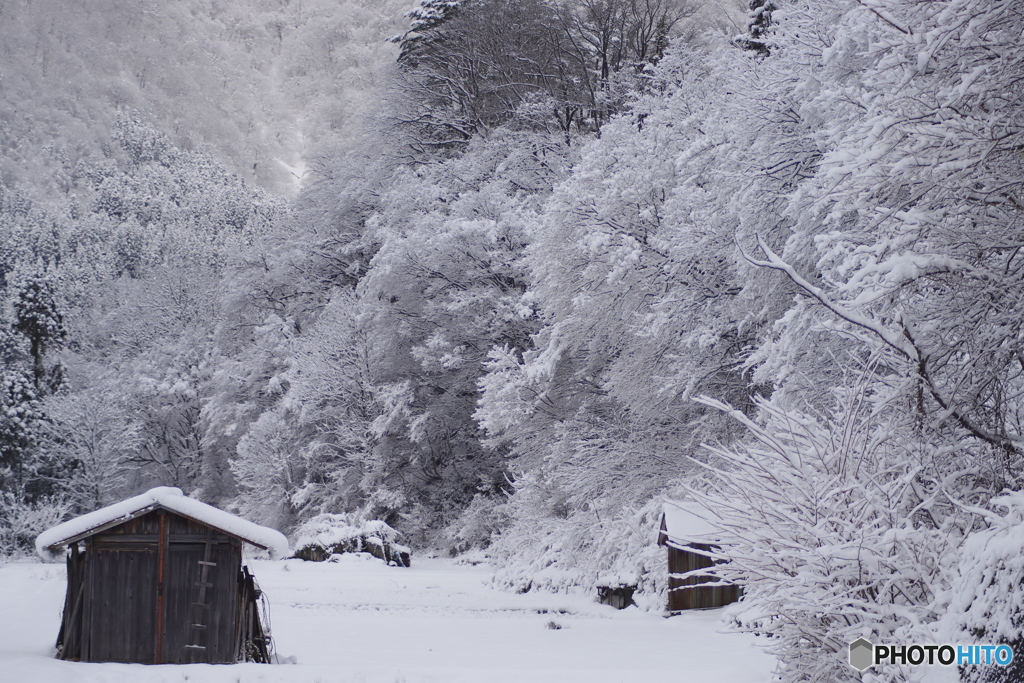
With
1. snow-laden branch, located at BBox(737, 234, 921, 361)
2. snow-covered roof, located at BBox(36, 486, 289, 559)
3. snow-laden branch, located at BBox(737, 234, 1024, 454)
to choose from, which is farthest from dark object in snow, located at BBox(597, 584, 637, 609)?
snow-laden branch, located at BBox(737, 234, 921, 361)

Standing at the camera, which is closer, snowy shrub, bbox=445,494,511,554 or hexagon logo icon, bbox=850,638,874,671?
hexagon logo icon, bbox=850,638,874,671

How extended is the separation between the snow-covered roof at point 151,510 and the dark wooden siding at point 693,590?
7126mm

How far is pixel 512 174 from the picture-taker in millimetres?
27641

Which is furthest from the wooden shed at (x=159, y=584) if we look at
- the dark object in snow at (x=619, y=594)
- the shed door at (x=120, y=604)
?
the dark object in snow at (x=619, y=594)

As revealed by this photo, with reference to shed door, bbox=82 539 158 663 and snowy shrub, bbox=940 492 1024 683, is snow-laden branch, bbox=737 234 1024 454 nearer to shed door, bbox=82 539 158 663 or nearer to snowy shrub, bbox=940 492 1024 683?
snowy shrub, bbox=940 492 1024 683

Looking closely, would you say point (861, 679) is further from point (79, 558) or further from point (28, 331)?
point (28, 331)

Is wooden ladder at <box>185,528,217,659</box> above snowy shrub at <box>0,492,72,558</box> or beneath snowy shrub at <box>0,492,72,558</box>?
beneath

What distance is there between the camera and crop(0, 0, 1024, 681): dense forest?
216 inches

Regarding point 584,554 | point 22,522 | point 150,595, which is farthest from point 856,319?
point 22,522

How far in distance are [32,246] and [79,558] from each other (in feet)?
173

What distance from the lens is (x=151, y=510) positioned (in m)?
12.1

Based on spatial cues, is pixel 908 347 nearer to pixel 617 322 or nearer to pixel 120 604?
pixel 120 604

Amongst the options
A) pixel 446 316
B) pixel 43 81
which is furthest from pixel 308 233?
pixel 43 81

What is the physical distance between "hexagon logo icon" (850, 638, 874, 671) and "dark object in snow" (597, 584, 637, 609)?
12650 mm
